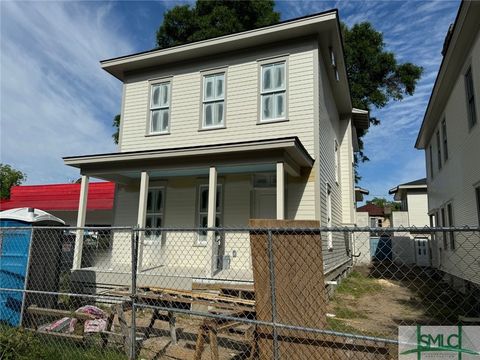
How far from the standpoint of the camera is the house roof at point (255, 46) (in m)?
9.45

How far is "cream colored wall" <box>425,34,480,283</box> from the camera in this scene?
844 centimetres

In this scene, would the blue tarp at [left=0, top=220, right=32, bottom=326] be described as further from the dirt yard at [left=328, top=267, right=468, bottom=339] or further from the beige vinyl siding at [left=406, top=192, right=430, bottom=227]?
the beige vinyl siding at [left=406, top=192, right=430, bottom=227]

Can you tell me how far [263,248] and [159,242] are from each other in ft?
26.0

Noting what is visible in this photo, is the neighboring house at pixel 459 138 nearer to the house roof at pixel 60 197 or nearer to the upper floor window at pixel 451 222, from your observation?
the upper floor window at pixel 451 222

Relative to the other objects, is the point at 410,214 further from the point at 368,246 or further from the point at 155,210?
the point at 155,210

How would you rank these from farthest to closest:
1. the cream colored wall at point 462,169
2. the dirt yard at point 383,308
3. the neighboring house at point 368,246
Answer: the neighboring house at point 368,246, the cream colored wall at point 462,169, the dirt yard at point 383,308

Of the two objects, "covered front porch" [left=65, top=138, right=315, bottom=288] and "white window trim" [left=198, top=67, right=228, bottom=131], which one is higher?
"white window trim" [left=198, top=67, right=228, bottom=131]

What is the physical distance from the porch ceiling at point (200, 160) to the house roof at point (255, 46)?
3.42 meters

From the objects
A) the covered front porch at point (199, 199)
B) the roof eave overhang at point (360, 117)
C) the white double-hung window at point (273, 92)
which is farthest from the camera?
the roof eave overhang at point (360, 117)

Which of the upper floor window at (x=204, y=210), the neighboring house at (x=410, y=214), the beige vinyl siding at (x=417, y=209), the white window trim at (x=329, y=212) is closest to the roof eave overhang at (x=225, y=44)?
the upper floor window at (x=204, y=210)

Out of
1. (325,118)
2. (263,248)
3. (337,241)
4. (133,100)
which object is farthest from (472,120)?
(133,100)

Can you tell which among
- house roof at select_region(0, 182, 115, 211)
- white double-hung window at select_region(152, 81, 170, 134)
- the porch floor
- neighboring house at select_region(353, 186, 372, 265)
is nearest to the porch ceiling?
white double-hung window at select_region(152, 81, 170, 134)

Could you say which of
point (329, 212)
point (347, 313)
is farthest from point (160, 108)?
point (347, 313)

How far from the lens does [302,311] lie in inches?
136
